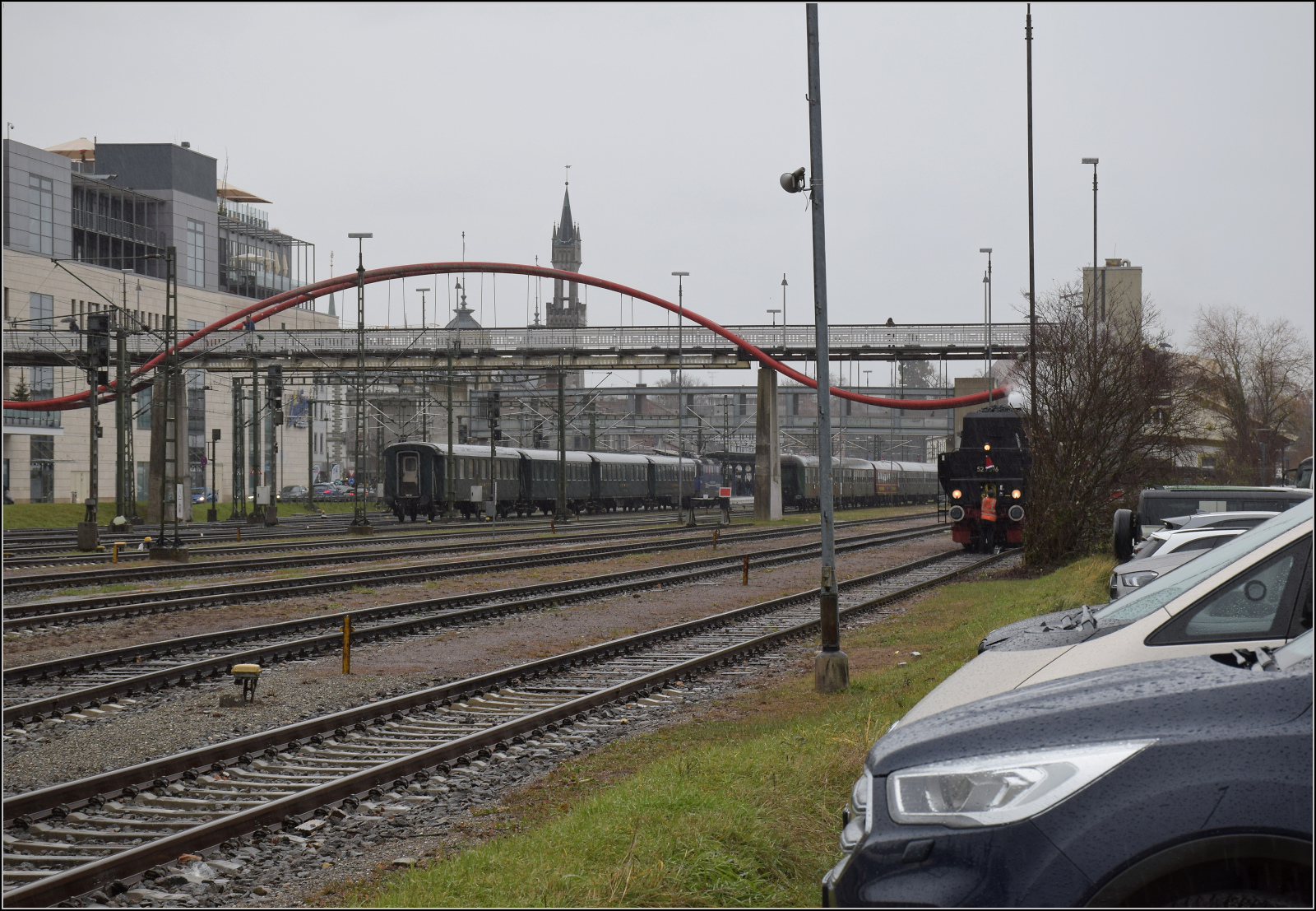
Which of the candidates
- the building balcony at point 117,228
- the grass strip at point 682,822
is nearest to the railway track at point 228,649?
the grass strip at point 682,822

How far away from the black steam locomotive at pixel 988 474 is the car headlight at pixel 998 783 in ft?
→ 104

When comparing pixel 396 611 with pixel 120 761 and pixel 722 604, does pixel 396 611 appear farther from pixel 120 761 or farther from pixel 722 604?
pixel 120 761

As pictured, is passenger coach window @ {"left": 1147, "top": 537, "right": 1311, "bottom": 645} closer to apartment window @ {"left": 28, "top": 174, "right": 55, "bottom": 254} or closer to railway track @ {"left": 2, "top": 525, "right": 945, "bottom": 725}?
railway track @ {"left": 2, "top": 525, "right": 945, "bottom": 725}

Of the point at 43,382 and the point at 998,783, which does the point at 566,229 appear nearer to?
the point at 43,382

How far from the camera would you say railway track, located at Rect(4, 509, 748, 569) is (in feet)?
106

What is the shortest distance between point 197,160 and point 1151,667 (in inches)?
3646

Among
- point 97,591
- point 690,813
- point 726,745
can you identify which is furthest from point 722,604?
point 690,813

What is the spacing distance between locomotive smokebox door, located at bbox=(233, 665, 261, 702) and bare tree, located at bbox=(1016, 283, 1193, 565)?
65.1 feet

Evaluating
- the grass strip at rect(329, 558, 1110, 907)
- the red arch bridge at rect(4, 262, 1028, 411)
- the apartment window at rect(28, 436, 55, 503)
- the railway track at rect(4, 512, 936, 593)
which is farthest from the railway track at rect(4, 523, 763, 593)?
the apartment window at rect(28, 436, 55, 503)

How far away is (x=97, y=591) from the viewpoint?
23.2m

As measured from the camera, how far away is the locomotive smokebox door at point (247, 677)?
12414 mm

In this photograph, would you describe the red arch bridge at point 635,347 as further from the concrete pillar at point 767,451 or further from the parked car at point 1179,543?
the parked car at point 1179,543

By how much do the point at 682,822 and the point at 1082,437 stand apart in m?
22.7

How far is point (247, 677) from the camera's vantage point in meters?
12.6
